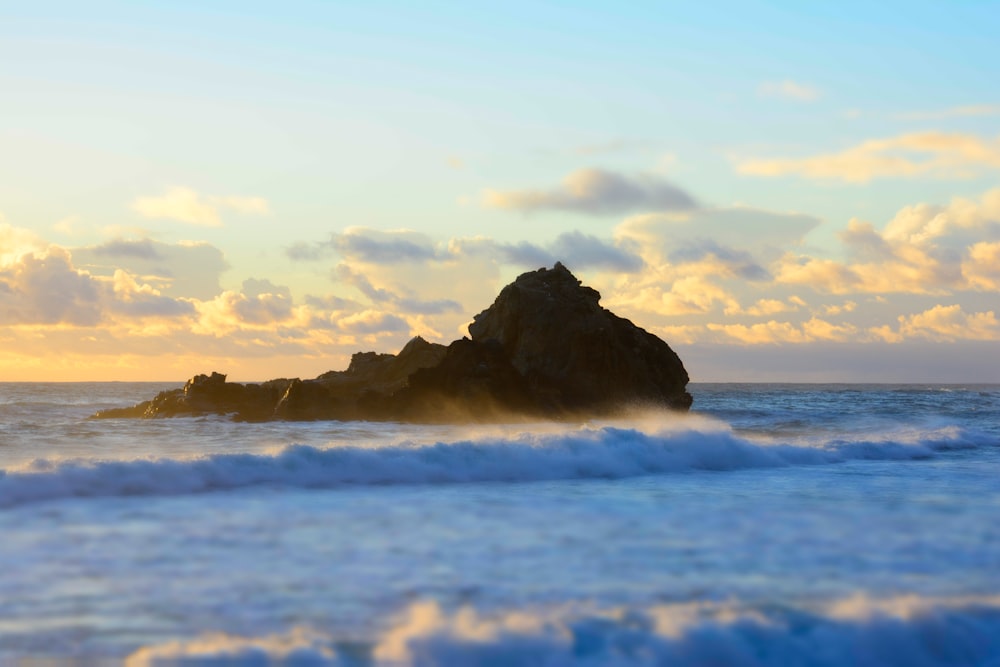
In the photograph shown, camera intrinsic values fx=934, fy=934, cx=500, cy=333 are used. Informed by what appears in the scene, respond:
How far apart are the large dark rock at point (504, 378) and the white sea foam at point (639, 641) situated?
3250cm

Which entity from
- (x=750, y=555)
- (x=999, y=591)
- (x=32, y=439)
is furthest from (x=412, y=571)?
(x=32, y=439)

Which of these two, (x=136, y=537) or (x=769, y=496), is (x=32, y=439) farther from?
(x=769, y=496)

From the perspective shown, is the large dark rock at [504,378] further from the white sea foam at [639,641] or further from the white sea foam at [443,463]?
the white sea foam at [639,641]

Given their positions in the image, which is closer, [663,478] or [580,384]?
[663,478]

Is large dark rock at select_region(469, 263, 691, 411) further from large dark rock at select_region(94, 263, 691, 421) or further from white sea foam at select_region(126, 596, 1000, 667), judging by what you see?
white sea foam at select_region(126, 596, 1000, 667)

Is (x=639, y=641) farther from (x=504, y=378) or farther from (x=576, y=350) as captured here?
(x=576, y=350)

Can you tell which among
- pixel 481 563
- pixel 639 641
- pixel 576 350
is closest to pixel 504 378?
pixel 576 350

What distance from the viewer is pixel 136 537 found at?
32.9 feet

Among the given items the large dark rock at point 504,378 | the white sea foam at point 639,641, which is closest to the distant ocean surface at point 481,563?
the white sea foam at point 639,641

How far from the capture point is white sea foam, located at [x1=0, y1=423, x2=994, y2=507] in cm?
1390

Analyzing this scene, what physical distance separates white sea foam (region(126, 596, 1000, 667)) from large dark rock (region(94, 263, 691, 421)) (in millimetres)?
32503

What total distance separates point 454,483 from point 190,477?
14.2 ft

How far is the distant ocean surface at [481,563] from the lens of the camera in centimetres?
615

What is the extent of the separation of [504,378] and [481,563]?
1269 inches
